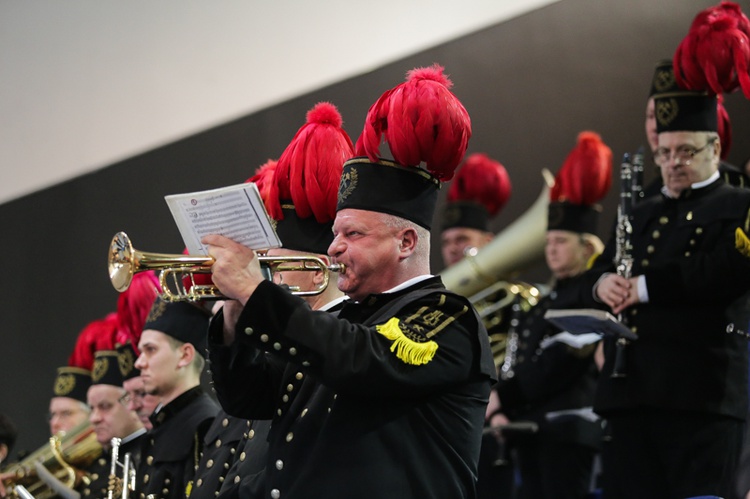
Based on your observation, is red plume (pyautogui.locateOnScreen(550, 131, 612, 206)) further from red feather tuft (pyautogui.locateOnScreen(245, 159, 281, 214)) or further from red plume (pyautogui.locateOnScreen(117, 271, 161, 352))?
red feather tuft (pyautogui.locateOnScreen(245, 159, 281, 214))

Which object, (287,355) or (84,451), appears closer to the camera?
(287,355)

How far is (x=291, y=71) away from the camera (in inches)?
305

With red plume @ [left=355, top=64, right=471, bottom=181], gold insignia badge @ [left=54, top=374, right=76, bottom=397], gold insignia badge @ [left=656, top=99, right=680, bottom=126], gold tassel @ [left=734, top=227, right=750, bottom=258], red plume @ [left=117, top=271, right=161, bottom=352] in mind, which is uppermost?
red plume @ [left=355, top=64, right=471, bottom=181]

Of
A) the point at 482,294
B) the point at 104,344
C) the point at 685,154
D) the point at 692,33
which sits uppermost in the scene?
the point at 692,33

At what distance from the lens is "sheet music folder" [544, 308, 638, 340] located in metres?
4.36

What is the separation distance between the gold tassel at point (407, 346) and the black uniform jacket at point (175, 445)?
5.97 ft

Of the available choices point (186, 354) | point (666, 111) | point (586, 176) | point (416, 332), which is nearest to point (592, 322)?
point (666, 111)

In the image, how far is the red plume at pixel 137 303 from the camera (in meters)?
5.20

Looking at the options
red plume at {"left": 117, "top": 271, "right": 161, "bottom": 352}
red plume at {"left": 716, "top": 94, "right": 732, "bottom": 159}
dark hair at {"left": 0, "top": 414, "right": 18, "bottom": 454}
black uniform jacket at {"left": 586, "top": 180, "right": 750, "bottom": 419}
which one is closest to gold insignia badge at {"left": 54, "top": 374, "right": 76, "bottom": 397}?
dark hair at {"left": 0, "top": 414, "right": 18, "bottom": 454}

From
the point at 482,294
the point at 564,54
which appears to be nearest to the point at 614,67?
the point at 564,54

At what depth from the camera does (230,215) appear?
272cm

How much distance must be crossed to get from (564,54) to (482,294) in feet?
6.03

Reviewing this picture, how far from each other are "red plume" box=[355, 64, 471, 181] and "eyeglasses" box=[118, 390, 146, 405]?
2.26m

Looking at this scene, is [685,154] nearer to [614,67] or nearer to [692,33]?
[692,33]
